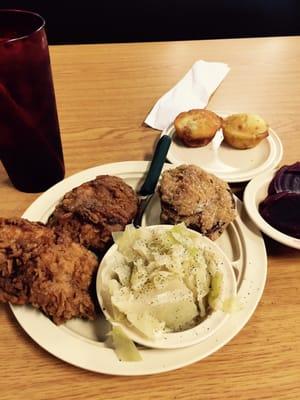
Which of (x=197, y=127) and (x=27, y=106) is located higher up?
(x=27, y=106)

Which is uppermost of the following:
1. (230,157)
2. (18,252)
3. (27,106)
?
(27,106)

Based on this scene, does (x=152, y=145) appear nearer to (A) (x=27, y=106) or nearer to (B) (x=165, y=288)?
(A) (x=27, y=106)

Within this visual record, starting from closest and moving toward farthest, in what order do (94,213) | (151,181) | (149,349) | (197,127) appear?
1. (149,349)
2. (94,213)
3. (151,181)
4. (197,127)

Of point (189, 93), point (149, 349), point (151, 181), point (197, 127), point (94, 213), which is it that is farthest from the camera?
point (189, 93)

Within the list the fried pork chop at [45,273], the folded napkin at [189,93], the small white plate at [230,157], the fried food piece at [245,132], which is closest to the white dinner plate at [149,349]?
the fried pork chop at [45,273]

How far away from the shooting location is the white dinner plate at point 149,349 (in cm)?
72

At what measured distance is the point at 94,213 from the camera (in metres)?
0.94

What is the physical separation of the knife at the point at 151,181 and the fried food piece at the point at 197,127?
0.10m

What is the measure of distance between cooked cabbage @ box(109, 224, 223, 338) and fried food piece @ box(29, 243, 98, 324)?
0.21 feet

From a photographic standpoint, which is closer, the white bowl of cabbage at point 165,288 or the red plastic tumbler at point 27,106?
the white bowl of cabbage at point 165,288

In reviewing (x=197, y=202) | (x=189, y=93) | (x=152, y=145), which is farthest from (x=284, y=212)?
(x=189, y=93)

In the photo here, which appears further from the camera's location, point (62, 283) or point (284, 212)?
point (284, 212)

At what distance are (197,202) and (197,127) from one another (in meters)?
0.37

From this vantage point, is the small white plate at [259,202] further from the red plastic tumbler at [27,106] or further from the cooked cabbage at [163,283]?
the red plastic tumbler at [27,106]
